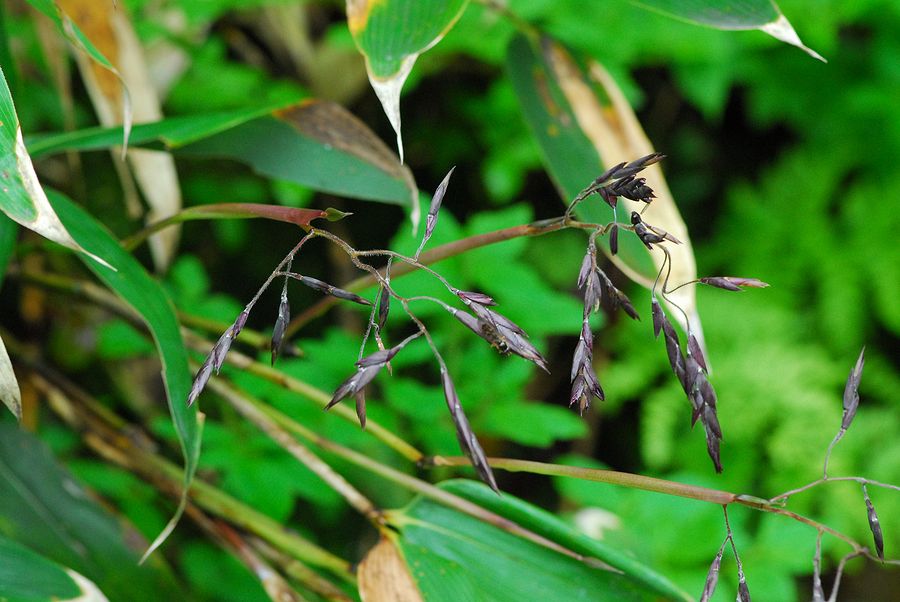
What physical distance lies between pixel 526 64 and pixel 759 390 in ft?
2.87

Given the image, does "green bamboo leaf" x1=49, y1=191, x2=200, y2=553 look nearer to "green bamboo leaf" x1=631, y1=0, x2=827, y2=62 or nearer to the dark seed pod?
the dark seed pod

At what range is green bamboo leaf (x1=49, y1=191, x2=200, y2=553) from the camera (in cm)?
55

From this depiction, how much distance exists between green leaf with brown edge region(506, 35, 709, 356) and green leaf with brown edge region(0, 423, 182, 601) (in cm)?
52

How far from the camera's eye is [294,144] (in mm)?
733

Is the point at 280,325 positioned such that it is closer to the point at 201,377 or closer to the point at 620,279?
the point at 201,377

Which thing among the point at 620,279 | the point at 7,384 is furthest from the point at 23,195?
the point at 620,279

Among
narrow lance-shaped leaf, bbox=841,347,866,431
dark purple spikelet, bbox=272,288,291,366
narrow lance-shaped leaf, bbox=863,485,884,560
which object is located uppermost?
dark purple spikelet, bbox=272,288,291,366

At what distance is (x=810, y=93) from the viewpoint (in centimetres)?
164

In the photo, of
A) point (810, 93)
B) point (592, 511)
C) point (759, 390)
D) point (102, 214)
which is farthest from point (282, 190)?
point (810, 93)

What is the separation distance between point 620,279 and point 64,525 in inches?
44.3

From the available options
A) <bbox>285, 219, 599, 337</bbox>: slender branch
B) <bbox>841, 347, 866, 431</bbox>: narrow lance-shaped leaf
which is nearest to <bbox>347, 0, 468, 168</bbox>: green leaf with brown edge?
<bbox>285, 219, 599, 337</bbox>: slender branch

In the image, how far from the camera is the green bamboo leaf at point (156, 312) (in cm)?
55

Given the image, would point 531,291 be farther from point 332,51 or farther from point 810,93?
point 810,93

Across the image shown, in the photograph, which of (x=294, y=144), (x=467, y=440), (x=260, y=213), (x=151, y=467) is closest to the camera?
(x=467, y=440)
